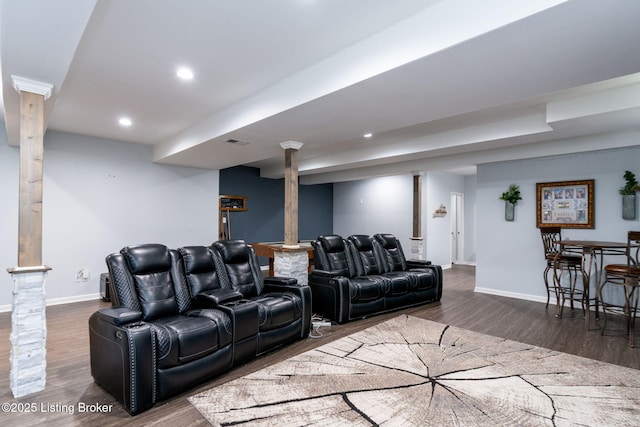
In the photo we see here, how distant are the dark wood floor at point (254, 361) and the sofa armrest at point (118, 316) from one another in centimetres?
58

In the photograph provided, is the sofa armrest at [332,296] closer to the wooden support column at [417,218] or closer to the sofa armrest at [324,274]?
the sofa armrest at [324,274]

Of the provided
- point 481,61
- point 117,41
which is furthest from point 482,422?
point 117,41

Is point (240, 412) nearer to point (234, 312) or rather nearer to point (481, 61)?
point (234, 312)

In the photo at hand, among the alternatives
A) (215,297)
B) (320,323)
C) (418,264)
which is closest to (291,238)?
(320,323)

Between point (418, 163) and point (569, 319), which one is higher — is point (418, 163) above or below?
above

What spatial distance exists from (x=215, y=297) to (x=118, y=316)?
2.75ft

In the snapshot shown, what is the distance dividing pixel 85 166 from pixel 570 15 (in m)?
6.40

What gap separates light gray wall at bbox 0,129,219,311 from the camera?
4957 millimetres

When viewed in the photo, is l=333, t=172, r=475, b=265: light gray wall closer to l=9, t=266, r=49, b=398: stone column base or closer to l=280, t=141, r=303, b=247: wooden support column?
l=280, t=141, r=303, b=247: wooden support column

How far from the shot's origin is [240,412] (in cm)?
231

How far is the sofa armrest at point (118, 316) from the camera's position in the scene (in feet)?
8.02

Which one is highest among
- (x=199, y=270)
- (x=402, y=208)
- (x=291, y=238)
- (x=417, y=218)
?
(x=402, y=208)

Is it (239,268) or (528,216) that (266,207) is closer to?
(239,268)

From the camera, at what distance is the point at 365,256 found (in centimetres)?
541
